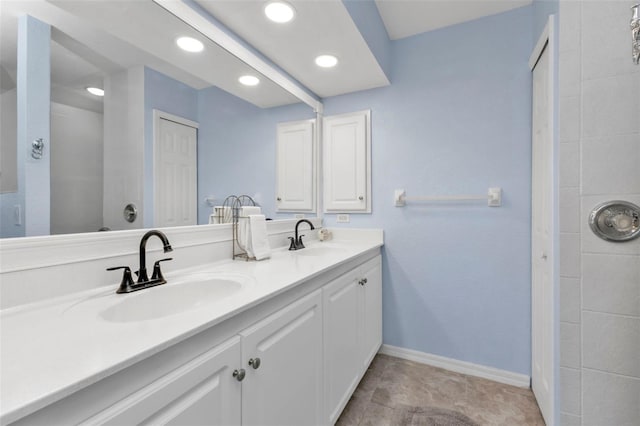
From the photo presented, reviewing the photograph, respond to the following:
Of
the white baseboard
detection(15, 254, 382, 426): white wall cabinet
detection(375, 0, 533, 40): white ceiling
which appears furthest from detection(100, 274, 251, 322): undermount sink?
detection(375, 0, 533, 40): white ceiling

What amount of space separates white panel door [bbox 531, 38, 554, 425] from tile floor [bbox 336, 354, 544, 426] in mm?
130

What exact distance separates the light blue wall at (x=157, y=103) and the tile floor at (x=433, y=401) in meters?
1.46

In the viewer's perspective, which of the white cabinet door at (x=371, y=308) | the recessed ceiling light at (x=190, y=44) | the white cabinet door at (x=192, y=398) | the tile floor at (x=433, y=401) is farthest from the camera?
the white cabinet door at (x=371, y=308)

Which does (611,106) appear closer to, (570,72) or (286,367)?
(570,72)

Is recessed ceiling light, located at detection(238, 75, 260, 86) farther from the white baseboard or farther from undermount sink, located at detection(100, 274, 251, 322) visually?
the white baseboard

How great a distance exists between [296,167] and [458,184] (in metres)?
1.15

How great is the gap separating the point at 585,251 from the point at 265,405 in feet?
4.26

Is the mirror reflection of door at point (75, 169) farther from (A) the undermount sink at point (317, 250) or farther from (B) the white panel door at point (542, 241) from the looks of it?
(B) the white panel door at point (542, 241)

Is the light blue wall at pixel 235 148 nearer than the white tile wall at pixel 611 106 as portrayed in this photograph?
No

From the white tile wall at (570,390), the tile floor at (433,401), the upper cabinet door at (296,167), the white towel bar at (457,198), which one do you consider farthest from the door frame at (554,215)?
the upper cabinet door at (296,167)

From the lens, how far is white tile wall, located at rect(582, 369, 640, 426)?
105cm

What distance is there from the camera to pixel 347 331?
153cm

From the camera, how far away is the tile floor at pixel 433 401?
153 centimetres

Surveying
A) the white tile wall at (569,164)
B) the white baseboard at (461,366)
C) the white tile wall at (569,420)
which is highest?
the white tile wall at (569,164)
